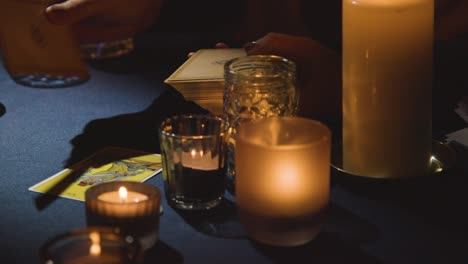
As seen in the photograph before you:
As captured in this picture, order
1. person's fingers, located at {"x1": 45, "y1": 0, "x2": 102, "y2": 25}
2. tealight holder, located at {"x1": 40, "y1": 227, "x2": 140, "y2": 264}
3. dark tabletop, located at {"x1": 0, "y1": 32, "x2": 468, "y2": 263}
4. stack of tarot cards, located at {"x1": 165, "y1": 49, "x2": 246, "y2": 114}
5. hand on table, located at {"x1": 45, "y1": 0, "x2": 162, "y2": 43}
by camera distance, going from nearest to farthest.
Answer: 1. tealight holder, located at {"x1": 40, "y1": 227, "x2": 140, "y2": 264}
2. dark tabletop, located at {"x1": 0, "y1": 32, "x2": 468, "y2": 263}
3. stack of tarot cards, located at {"x1": 165, "y1": 49, "x2": 246, "y2": 114}
4. person's fingers, located at {"x1": 45, "y1": 0, "x2": 102, "y2": 25}
5. hand on table, located at {"x1": 45, "y1": 0, "x2": 162, "y2": 43}

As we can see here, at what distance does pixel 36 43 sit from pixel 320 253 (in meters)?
0.87

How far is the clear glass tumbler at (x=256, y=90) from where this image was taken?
3.20 feet

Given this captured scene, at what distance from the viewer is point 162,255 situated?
31.7 inches

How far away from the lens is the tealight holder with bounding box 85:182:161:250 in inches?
30.7

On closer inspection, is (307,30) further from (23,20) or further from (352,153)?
(352,153)

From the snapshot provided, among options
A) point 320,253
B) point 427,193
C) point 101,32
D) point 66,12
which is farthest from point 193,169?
point 101,32

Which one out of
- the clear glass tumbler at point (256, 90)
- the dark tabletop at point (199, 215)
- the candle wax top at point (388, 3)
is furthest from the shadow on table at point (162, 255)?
the candle wax top at point (388, 3)

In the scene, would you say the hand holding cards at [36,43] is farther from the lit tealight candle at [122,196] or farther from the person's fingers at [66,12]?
the lit tealight candle at [122,196]

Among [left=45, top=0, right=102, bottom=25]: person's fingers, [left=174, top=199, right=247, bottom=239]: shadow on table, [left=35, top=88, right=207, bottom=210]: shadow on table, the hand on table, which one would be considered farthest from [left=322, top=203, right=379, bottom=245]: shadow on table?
the hand on table

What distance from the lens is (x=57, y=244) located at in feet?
2.30

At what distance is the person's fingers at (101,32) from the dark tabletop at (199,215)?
Answer: 15.2 inches

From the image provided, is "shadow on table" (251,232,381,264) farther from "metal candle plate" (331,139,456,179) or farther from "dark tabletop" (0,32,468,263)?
"metal candle plate" (331,139,456,179)

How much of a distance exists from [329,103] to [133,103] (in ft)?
1.29

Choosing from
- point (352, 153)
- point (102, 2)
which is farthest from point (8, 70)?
point (352, 153)
